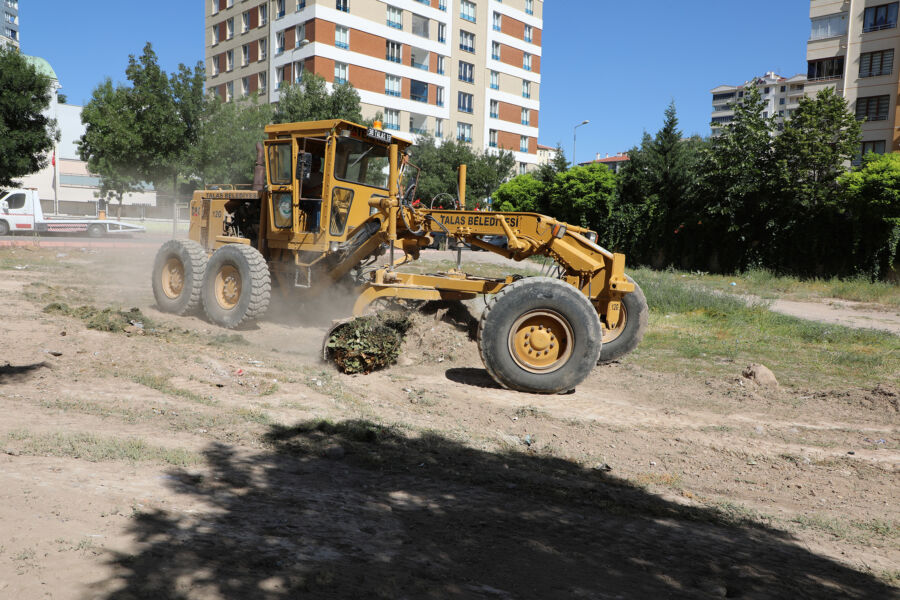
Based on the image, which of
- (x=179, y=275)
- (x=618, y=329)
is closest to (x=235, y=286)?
(x=179, y=275)

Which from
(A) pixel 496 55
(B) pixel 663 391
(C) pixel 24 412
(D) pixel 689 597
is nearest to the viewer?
(D) pixel 689 597

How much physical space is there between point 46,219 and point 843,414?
34180 mm

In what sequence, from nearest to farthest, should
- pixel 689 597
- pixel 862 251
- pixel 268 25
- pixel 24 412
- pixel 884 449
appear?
pixel 689 597 → pixel 24 412 → pixel 884 449 → pixel 862 251 → pixel 268 25

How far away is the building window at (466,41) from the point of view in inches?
2056

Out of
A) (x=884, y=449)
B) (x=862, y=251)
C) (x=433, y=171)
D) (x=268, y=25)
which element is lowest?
(x=884, y=449)

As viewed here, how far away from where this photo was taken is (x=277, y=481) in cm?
443

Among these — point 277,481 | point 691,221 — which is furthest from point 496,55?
point 277,481

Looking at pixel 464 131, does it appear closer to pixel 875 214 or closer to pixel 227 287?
pixel 875 214

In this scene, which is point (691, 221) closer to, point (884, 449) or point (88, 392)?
point (884, 449)

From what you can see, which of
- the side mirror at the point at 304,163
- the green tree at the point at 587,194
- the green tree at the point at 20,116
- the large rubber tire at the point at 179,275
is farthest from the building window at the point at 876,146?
the green tree at the point at 20,116

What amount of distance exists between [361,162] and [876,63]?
4157 cm

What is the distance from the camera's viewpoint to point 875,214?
Result: 20453 mm

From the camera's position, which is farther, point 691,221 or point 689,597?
point 691,221

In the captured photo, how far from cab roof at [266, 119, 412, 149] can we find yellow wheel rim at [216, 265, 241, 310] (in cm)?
219
